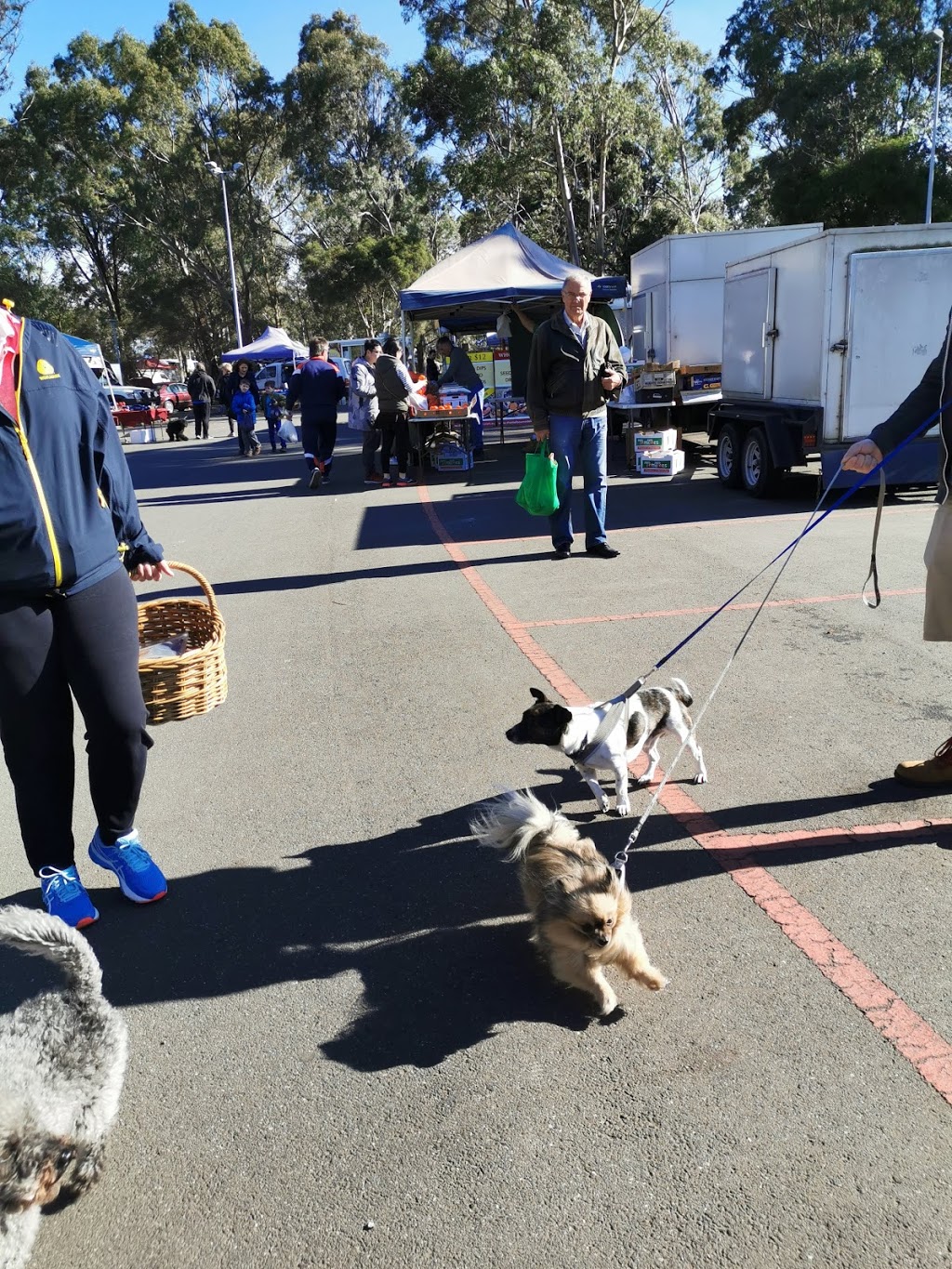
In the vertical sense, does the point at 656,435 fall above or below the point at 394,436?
below

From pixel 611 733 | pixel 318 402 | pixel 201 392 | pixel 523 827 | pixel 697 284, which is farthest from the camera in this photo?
pixel 201 392

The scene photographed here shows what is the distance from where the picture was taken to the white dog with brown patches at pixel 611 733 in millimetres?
3830

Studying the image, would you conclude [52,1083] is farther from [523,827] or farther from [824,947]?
[824,947]

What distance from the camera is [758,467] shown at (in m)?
11.9

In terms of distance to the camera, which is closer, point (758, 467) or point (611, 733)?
point (611, 733)

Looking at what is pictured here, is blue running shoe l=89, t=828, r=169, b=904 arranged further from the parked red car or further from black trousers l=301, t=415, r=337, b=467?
the parked red car

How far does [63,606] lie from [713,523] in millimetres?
8385

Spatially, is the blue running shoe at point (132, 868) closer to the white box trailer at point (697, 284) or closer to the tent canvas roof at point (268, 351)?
the white box trailer at point (697, 284)

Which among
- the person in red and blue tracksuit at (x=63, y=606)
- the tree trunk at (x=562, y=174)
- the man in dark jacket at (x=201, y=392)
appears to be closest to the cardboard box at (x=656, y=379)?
the person in red and blue tracksuit at (x=63, y=606)

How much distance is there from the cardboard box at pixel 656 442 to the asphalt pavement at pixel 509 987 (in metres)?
8.04

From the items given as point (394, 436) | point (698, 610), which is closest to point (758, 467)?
point (698, 610)

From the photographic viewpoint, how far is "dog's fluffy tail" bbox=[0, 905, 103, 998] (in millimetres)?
2174

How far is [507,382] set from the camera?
23.5m

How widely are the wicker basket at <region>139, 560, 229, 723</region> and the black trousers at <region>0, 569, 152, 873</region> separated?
37 cm
